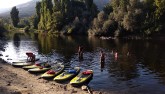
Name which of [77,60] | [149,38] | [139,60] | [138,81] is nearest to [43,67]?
[77,60]

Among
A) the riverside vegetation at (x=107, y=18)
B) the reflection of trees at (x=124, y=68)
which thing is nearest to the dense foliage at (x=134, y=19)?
the riverside vegetation at (x=107, y=18)

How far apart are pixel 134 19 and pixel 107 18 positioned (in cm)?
1754

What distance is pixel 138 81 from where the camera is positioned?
41.1m

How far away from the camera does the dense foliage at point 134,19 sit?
111 metres

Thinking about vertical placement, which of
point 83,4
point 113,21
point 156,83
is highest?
point 83,4

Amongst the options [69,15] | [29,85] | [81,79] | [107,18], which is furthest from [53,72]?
[69,15]

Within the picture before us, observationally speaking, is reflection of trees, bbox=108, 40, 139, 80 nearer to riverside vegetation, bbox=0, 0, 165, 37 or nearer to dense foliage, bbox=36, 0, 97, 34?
riverside vegetation, bbox=0, 0, 165, 37

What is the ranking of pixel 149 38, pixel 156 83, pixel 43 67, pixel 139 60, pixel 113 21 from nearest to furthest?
1. pixel 156 83
2. pixel 43 67
3. pixel 139 60
4. pixel 149 38
5. pixel 113 21

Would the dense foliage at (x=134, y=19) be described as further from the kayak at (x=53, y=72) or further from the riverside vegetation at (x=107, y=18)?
the kayak at (x=53, y=72)

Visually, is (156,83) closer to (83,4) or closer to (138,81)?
(138,81)

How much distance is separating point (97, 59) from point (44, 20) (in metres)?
110

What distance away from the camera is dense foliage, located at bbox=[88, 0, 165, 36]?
363ft

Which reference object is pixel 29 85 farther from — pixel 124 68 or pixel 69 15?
pixel 69 15

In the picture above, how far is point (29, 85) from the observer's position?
3788 cm
